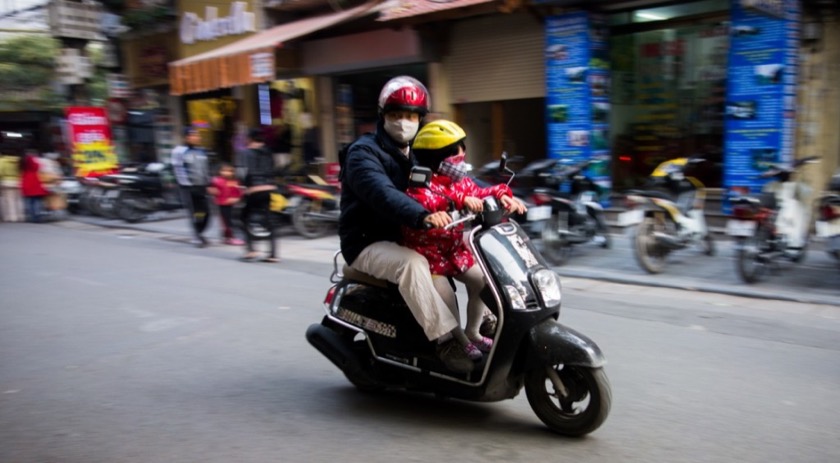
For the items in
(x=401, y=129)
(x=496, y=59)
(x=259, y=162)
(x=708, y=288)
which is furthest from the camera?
(x=496, y=59)

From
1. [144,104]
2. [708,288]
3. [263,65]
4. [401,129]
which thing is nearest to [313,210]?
[263,65]

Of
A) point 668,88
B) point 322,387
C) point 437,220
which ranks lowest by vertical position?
point 322,387

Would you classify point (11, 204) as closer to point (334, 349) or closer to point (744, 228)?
point (334, 349)

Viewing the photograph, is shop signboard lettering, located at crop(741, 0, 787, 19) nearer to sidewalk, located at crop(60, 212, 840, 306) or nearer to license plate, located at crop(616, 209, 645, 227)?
license plate, located at crop(616, 209, 645, 227)

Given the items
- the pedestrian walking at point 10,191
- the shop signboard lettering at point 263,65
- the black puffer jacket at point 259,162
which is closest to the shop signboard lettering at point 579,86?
the black puffer jacket at point 259,162

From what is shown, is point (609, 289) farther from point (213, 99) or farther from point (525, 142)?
point (213, 99)

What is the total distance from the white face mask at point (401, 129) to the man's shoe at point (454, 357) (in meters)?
1.15

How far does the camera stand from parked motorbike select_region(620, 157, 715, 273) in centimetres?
782

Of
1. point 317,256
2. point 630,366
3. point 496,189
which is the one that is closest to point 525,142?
point 317,256

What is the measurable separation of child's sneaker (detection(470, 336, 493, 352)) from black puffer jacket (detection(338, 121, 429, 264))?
73 cm

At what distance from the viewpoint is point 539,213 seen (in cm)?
822

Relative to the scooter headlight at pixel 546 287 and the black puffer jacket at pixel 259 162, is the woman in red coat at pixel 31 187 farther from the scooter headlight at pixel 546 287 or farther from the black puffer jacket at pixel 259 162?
the scooter headlight at pixel 546 287

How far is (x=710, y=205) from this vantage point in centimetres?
1006

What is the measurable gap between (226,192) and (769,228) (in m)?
7.44
